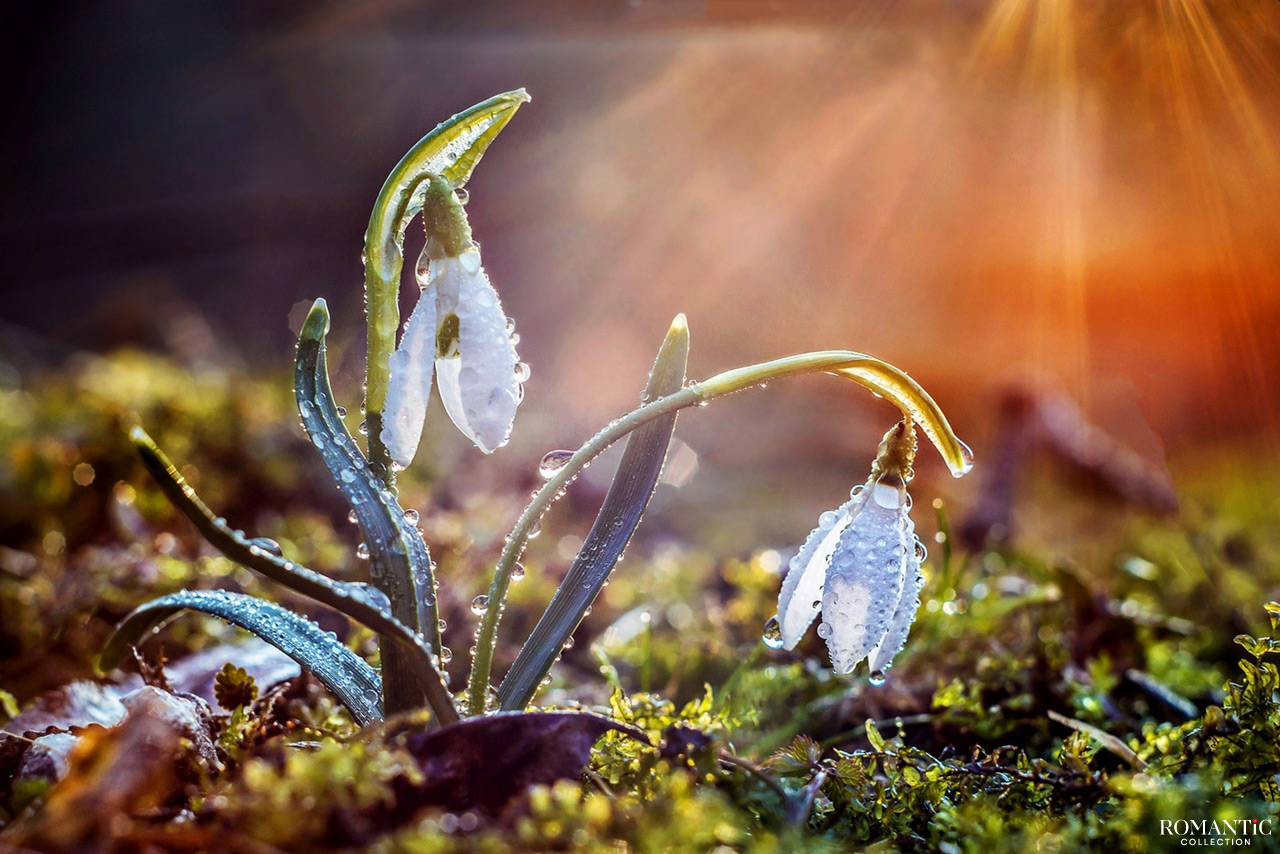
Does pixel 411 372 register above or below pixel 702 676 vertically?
above

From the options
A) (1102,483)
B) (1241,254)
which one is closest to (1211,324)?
(1241,254)

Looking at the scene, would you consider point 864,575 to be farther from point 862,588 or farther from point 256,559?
point 256,559

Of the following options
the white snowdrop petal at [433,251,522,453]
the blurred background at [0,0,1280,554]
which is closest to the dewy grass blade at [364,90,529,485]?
the white snowdrop petal at [433,251,522,453]

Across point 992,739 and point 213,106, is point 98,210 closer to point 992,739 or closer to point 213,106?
point 213,106

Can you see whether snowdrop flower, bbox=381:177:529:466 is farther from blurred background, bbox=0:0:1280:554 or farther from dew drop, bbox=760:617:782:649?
blurred background, bbox=0:0:1280:554

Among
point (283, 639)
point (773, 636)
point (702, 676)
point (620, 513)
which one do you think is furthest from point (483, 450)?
point (702, 676)

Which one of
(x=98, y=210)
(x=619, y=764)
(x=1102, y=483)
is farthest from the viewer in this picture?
(x=98, y=210)
